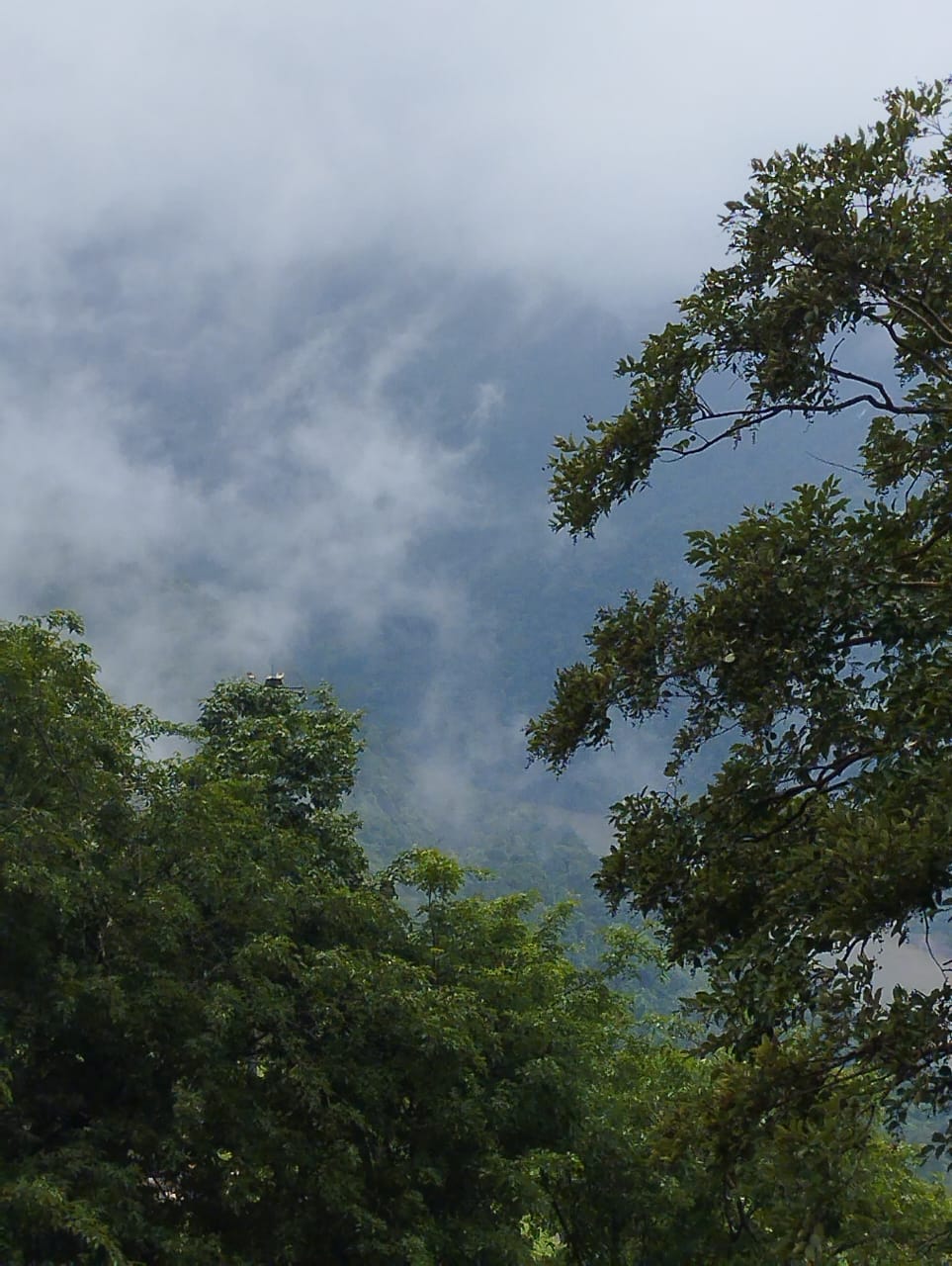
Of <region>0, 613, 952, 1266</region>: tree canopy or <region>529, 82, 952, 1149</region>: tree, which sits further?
<region>0, 613, 952, 1266</region>: tree canopy

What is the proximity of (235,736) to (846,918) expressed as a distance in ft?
45.9

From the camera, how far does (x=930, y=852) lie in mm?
4691

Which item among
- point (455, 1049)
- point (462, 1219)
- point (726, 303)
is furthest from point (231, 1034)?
point (726, 303)

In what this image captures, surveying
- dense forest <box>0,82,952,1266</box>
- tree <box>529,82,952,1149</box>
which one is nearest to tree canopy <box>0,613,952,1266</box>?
dense forest <box>0,82,952,1266</box>

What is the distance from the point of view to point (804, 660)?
6.10 metres

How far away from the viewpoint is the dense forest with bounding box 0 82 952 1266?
5172 millimetres

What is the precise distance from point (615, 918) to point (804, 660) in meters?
5.04

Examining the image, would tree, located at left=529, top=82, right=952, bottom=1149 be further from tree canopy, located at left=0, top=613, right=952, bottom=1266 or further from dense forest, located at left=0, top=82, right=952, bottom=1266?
tree canopy, located at left=0, top=613, right=952, bottom=1266

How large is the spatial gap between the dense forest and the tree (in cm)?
2

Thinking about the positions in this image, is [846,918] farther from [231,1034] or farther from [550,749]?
[231,1034]

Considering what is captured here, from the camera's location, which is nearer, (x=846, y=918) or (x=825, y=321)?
(x=846, y=918)

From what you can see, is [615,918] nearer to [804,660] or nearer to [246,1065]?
[246,1065]

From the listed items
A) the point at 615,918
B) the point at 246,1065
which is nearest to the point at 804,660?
the point at 615,918

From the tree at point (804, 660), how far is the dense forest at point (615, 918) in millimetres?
24
